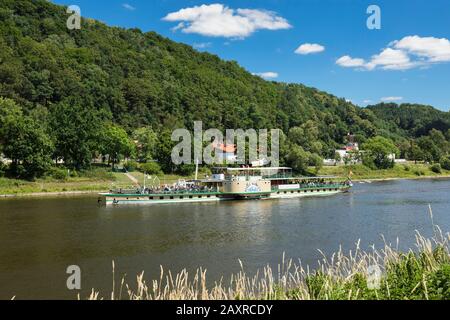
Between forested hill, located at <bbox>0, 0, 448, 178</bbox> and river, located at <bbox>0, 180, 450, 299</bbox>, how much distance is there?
21030 millimetres

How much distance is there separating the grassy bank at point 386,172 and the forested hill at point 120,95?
699 centimetres

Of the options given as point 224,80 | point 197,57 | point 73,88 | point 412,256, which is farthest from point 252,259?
point 197,57

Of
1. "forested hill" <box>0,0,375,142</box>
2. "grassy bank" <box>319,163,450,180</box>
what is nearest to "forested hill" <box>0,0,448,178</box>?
"forested hill" <box>0,0,375,142</box>

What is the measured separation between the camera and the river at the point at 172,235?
902 inches

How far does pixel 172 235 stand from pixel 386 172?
8397 cm

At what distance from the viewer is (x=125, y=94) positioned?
373 ft

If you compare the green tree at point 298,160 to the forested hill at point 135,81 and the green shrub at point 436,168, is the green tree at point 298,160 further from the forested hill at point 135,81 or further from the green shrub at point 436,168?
the green shrub at point 436,168

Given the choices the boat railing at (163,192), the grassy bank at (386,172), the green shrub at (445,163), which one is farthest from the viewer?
the green shrub at (445,163)

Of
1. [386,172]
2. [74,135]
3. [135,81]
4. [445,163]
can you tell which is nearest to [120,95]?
[135,81]

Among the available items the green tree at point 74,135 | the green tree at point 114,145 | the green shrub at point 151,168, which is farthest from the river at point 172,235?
the green shrub at point 151,168

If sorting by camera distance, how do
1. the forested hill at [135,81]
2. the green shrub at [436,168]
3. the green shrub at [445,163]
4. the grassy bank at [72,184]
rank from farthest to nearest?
the green shrub at [445,163] < the green shrub at [436,168] < the forested hill at [135,81] < the grassy bank at [72,184]

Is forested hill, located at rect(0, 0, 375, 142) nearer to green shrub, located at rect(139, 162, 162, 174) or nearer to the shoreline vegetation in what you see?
green shrub, located at rect(139, 162, 162, 174)

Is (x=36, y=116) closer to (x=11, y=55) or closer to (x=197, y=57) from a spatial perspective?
(x=11, y=55)

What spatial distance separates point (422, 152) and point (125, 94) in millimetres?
81502
